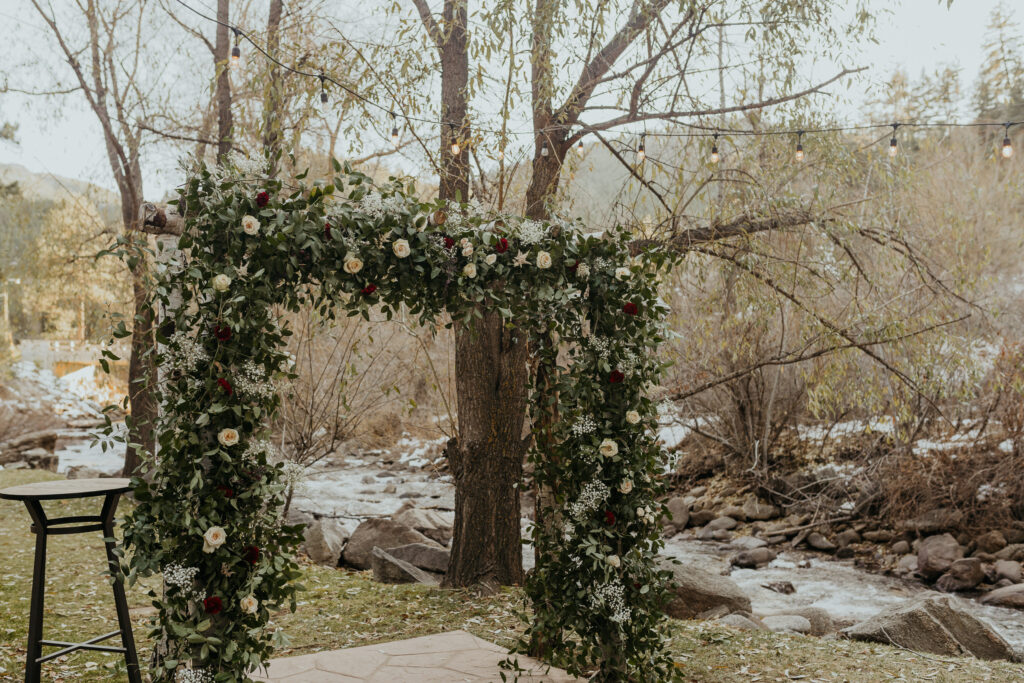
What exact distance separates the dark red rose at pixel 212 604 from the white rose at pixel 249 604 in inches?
2.9

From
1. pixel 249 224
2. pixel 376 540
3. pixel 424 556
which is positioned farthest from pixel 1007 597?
pixel 249 224

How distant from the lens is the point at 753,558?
832 centimetres

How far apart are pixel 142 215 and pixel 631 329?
1931mm

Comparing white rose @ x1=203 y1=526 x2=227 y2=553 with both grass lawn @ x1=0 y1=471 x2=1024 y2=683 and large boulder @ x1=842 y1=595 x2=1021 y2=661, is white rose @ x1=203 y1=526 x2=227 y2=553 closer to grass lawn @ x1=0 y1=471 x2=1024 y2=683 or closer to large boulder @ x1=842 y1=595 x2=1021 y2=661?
grass lawn @ x1=0 y1=471 x2=1024 y2=683

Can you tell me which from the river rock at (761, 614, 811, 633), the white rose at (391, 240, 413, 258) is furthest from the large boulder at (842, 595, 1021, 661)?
the white rose at (391, 240, 413, 258)

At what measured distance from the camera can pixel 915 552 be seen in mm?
8125

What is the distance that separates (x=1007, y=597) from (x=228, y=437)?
6978 mm

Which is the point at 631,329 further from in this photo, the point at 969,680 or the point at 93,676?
the point at 93,676

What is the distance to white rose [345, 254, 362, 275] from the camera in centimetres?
274

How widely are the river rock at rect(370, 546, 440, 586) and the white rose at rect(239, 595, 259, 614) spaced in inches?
142

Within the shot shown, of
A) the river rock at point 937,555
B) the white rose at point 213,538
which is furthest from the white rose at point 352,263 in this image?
the river rock at point 937,555

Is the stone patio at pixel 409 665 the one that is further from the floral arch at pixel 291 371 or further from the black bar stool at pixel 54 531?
the black bar stool at pixel 54 531

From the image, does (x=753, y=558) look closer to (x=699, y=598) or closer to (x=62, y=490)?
(x=699, y=598)

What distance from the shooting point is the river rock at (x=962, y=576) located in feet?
23.6
